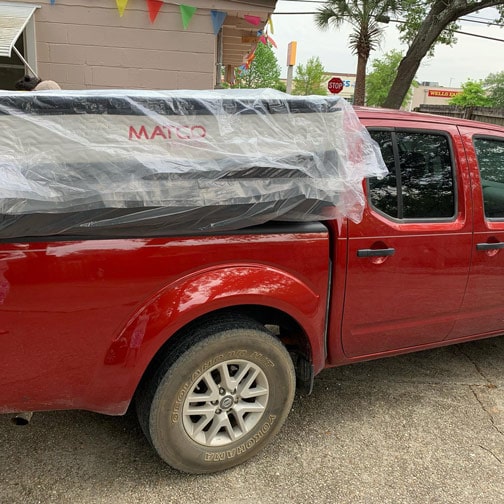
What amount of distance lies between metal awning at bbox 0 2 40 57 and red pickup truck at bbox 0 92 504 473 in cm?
368

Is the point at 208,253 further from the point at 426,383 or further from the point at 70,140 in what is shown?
the point at 426,383

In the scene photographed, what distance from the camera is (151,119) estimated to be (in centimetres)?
188

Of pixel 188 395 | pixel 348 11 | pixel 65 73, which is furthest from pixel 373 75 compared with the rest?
pixel 188 395

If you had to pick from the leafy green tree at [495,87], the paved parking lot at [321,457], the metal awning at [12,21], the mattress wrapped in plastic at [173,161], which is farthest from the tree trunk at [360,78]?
the leafy green tree at [495,87]

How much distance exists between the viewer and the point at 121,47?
5812 mm

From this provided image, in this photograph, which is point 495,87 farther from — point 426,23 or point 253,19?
point 253,19

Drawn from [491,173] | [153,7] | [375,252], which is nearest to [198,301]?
[375,252]

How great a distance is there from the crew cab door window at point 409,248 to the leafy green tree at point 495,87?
176ft

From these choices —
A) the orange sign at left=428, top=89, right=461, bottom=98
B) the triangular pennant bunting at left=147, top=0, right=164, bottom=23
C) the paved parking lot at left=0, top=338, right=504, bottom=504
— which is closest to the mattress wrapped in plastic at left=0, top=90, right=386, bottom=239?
the paved parking lot at left=0, top=338, right=504, bottom=504

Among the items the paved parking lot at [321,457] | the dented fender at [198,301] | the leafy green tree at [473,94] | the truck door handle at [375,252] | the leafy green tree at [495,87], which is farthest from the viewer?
the leafy green tree at [473,94]

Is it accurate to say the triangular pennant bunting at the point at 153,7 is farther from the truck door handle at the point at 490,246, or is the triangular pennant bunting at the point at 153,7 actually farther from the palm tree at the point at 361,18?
the palm tree at the point at 361,18

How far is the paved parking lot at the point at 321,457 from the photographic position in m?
2.28

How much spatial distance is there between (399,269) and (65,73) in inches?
193

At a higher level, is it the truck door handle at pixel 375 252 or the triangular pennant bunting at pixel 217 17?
the triangular pennant bunting at pixel 217 17
